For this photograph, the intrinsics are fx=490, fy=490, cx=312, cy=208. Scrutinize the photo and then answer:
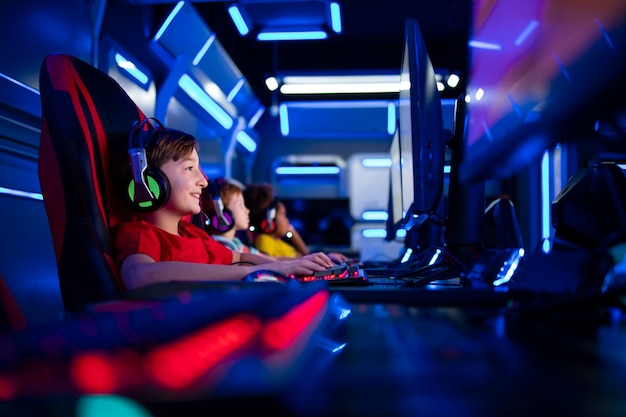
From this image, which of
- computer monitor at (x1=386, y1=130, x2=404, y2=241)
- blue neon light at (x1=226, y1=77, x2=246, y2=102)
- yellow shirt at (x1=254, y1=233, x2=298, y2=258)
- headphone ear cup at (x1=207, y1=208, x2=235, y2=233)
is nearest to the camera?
computer monitor at (x1=386, y1=130, x2=404, y2=241)

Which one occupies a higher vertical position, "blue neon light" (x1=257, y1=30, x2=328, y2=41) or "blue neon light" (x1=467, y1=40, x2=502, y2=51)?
"blue neon light" (x1=257, y1=30, x2=328, y2=41)

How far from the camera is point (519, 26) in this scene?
0.66 meters

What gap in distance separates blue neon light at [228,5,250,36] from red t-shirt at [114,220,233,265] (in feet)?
5.57

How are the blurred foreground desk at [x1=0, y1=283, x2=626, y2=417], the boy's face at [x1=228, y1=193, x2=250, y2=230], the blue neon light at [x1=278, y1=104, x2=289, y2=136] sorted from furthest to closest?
the blue neon light at [x1=278, y1=104, x2=289, y2=136], the boy's face at [x1=228, y1=193, x2=250, y2=230], the blurred foreground desk at [x1=0, y1=283, x2=626, y2=417]

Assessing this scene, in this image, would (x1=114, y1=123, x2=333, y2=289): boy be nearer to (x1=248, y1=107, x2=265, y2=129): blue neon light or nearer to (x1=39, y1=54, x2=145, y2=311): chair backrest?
(x1=39, y1=54, x2=145, y2=311): chair backrest

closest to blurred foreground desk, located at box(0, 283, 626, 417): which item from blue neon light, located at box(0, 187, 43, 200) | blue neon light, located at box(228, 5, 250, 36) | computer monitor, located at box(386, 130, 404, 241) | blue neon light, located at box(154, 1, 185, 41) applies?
computer monitor, located at box(386, 130, 404, 241)

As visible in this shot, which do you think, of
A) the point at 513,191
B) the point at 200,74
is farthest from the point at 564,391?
the point at 200,74

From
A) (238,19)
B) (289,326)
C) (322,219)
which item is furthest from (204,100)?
(289,326)

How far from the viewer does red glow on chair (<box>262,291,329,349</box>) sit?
1.00 feet

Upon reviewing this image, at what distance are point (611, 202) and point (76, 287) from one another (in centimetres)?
93

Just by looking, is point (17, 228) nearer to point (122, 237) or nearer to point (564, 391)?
point (122, 237)

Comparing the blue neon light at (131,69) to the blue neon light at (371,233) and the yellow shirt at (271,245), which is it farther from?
the blue neon light at (371,233)

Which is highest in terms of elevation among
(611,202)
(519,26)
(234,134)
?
(234,134)

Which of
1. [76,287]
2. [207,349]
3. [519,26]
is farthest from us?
[76,287]
